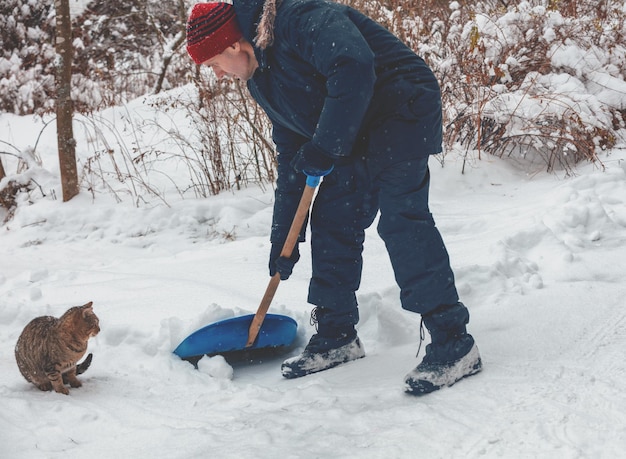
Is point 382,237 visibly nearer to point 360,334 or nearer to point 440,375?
point 440,375

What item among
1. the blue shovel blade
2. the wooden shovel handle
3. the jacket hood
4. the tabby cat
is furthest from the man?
the tabby cat

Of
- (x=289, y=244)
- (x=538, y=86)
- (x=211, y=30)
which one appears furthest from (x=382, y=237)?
(x=538, y=86)

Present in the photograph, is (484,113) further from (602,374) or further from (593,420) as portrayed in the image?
(593,420)

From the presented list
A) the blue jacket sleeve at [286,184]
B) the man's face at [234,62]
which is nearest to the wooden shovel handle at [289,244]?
the blue jacket sleeve at [286,184]

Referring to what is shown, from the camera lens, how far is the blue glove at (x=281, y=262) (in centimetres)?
242

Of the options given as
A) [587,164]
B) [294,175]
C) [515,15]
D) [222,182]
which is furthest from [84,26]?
[294,175]

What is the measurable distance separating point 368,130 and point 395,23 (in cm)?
392

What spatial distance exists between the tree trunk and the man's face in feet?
11.6

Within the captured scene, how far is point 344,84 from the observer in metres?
1.83

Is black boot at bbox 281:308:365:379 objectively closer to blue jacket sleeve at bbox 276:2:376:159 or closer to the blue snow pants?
the blue snow pants

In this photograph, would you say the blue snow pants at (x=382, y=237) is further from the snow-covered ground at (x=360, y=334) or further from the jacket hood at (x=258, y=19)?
the jacket hood at (x=258, y=19)

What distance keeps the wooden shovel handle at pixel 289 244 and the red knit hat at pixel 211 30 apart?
22.4 inches

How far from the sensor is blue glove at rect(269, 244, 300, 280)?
2.42m

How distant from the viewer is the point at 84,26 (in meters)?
11.9
